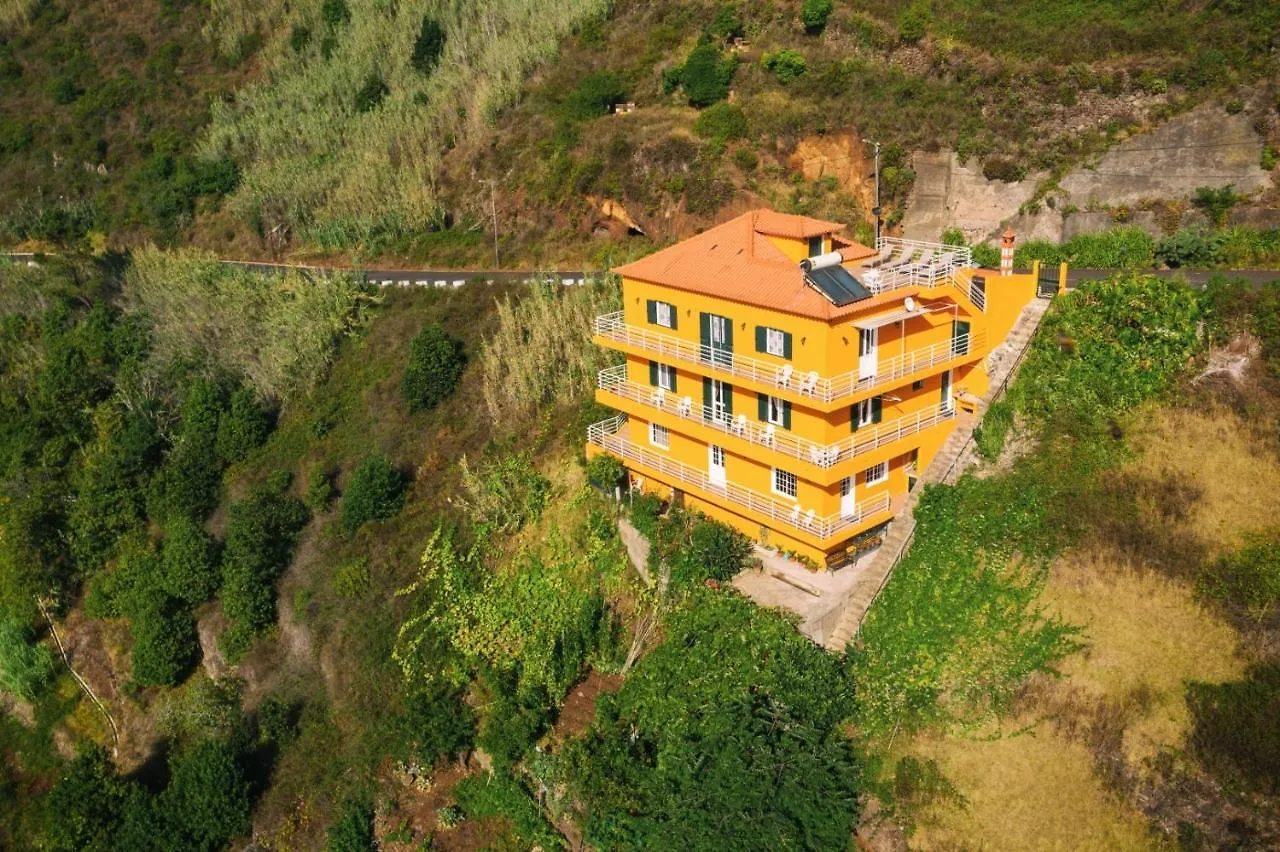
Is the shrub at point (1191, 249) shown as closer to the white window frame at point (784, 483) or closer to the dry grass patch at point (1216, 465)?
the dry grass patch at point (1216, 465)

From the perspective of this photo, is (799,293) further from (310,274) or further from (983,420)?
(310,274)

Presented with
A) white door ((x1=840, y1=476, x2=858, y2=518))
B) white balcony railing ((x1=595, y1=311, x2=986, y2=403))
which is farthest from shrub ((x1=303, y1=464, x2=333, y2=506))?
white door ((x1=840, y1=476, x2=858, y2=518))

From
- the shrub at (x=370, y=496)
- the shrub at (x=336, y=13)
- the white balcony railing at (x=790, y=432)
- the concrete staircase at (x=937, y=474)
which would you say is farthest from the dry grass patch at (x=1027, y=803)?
the shrub at (x=336, y=13)

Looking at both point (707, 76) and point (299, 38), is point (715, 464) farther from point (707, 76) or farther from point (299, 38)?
point (299, 38)

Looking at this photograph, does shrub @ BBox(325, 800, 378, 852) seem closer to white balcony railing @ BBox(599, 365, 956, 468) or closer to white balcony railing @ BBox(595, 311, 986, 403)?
white balcony railing @ BBox(599, 365, 956, 468)

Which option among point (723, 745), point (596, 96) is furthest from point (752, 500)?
point (596, 96)

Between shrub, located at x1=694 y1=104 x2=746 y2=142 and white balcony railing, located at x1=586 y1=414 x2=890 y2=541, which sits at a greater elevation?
shrub, located at x1=694 y1=104 x2=746 y2=142
